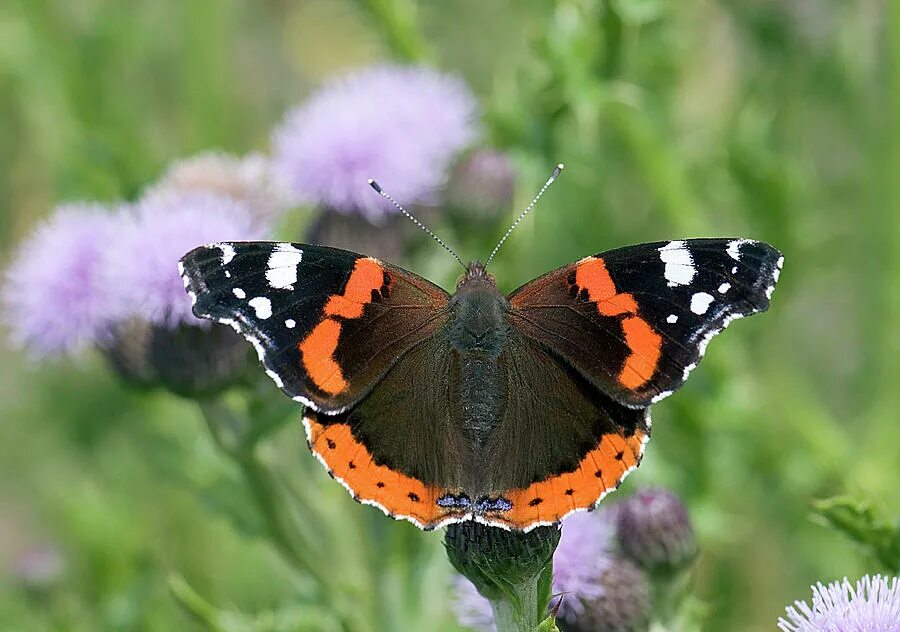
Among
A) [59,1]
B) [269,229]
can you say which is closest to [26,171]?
[59,1]

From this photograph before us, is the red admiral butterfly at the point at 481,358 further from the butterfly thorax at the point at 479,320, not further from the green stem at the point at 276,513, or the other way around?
the green stem at the point at 276,513

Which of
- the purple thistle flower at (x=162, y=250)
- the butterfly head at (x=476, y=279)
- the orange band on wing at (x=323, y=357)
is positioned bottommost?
the orange band on wing at (x=323, y=357)

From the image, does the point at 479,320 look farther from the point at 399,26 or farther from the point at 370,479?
the point at 399,26

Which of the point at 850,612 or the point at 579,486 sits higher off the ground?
the point at 579,486

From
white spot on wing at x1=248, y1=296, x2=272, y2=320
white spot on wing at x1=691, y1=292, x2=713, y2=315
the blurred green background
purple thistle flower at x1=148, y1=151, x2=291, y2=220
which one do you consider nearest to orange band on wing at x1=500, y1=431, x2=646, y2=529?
white spot on wing at x1=691, y1=292, x2=713, y2=315

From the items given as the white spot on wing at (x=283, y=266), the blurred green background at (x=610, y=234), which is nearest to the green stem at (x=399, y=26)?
the blurred green background at (x=610, y=234)

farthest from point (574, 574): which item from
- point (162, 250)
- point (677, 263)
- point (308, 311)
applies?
point (162, 250)

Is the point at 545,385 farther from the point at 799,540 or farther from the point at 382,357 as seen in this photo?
the point at 799,540
